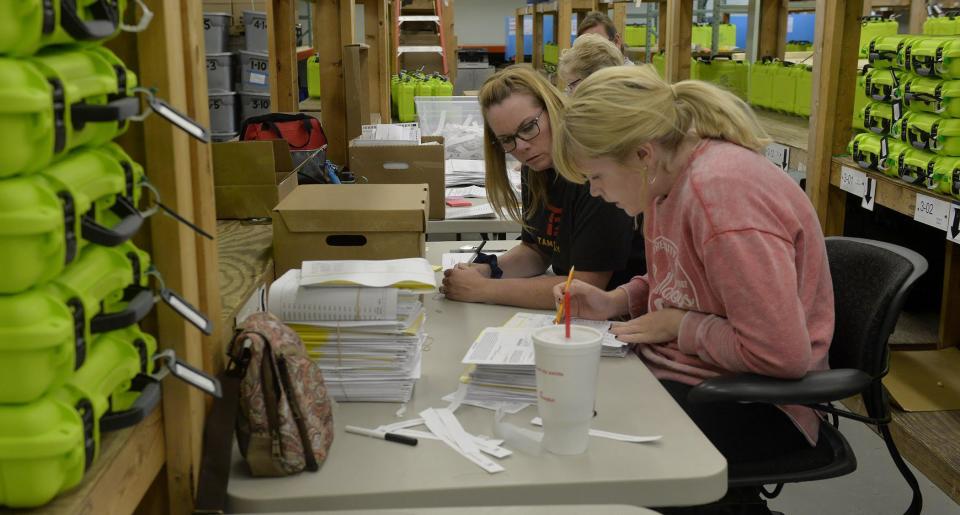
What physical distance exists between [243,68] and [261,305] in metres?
4.01

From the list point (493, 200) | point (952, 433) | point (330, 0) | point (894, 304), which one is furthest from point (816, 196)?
point (330, 0)

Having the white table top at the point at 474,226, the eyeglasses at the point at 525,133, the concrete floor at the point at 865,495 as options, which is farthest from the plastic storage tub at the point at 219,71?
the concrete floor at the point at 865,495

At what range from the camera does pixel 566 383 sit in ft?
4.20

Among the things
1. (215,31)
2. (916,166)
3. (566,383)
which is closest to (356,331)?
(566,383)

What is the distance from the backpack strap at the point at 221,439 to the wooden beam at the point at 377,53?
4.46m

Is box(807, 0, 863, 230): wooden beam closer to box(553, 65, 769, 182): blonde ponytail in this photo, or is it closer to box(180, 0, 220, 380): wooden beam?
box(553, 65, 769, 182): blonde ponytail

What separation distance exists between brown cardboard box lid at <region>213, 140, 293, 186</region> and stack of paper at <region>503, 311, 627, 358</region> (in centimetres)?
85

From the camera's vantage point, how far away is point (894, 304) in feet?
5.59

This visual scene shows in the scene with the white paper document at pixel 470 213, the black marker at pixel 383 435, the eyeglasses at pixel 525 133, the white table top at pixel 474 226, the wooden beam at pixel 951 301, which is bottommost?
the wooden beam at pixel 951 301

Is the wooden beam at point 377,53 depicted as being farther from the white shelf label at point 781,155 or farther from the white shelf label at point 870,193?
the white shelf label at point 870,193

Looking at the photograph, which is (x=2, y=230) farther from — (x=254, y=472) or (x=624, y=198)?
(x=624, y=198)

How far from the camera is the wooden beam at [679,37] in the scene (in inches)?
176

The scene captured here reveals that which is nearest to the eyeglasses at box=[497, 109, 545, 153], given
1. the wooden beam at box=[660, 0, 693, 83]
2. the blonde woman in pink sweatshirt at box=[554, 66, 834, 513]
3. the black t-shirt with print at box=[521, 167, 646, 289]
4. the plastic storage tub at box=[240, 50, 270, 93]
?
the black t-shirt with print at box=[521, 167, 646, 289]

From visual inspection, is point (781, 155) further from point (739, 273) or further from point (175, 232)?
point (175, 232)
